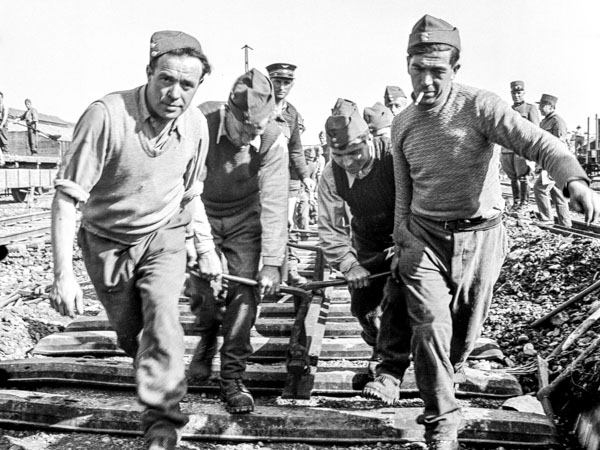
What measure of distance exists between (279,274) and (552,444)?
177 cm

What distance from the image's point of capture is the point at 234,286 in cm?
423

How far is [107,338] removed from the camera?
5.15 metres

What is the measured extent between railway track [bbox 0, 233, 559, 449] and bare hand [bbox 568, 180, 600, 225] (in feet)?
4.37

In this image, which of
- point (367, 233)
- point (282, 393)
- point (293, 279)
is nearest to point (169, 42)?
point (367, 233)

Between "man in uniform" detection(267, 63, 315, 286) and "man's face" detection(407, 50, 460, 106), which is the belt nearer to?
"man's face" detection(407, 50, 460, 106)

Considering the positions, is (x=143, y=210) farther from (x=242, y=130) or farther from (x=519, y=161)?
(x=519, y=161)

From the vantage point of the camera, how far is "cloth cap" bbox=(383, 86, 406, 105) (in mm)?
8203

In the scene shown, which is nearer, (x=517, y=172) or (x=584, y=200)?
(x=584, y=200)

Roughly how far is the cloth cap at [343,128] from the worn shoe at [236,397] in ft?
4.99

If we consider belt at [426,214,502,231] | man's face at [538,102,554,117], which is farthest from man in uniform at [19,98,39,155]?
belt at [426,214,502,231]

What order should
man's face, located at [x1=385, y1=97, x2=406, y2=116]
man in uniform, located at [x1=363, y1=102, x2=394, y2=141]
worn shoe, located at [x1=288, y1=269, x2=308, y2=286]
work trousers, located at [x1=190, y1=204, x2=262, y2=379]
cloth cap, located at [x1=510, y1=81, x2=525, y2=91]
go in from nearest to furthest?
work trousers, located at [x1=190, y1=204, x2=262, y2=379]
man in uniform, located at [x1=363, y1=102, x2=394, y2=141]
worn shoe, located at [x1=288, y1=269, x2=308, y2=286]
man's face, located at [x1=385, y1=97, x2=406, y2=116]
cloth cap, located at [x1=510, y1=81, x2=525, y2=91]

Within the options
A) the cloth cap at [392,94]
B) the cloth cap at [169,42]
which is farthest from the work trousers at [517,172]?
the cloth cap at [169,42]

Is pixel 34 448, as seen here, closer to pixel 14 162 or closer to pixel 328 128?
pixel 328 128

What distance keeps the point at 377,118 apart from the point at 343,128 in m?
1.87
